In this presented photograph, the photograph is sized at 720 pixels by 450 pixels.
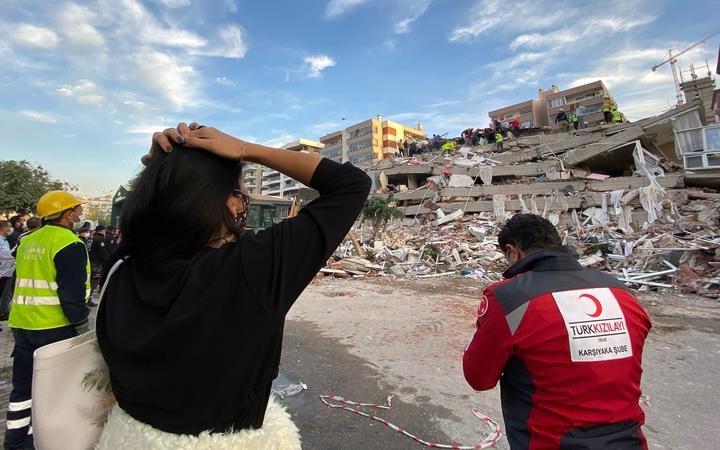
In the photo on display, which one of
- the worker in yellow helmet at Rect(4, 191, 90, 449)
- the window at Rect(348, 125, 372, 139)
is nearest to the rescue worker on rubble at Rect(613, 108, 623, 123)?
the worker in yellow helmet at Rect(4, 191, 90, 449)

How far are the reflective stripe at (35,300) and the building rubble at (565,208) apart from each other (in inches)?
389

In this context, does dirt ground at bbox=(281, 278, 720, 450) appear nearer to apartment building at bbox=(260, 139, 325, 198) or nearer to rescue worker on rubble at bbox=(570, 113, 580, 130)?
rescue worker on rubble at bbox=(570, 113, 580, 130)

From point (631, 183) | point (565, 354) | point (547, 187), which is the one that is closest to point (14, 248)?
point (565, 354)

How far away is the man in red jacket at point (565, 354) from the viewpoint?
1.44m

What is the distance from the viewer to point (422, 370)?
446cm

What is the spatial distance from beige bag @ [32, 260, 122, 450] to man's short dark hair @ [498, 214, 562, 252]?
1.73 meters

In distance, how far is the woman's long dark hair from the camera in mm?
907

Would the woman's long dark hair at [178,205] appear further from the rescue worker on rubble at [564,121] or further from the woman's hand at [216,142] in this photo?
the rescue worker on rubble at [564,121]

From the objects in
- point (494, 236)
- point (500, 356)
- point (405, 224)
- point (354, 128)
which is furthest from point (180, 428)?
point (354, 128)

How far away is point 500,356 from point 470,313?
6111mm

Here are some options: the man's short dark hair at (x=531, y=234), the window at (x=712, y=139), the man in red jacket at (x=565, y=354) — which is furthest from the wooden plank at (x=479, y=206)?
the man in red jacket at (x=565, y=354)

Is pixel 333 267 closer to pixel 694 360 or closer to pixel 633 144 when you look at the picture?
pixel 694 360

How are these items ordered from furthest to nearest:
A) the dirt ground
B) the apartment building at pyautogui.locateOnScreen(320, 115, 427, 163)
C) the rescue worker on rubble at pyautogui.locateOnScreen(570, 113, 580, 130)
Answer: the apartment building at pyautogui.locateOnScreen(320, 115, 427, 163)
the rescue worker on rubble at pyautogui.locateOnScreen(570, 113, 580, 130)
the dirt ground

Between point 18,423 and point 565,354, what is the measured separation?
11.7 feet
